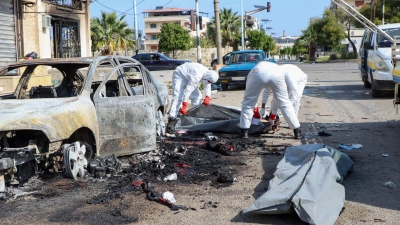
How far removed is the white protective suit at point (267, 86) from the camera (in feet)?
29.6

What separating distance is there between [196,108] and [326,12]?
73245 mm

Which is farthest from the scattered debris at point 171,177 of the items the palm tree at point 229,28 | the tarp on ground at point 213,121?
the palm tree at point 229,28

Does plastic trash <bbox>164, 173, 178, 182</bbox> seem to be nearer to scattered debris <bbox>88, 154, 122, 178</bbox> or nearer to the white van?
scattered debris <bbox>88, 154, 122, 178</bbox>

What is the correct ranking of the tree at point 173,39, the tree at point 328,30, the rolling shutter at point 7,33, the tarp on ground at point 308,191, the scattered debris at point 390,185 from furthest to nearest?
the tree at point 328,30
the tree at point 173,39
the rolling shutter at point 7,33
the scattered debris at point 390,185
the tarp on ground at point 308,191

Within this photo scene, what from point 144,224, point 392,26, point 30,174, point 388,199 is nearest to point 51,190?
point 30,174

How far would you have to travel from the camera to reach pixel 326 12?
79812mm

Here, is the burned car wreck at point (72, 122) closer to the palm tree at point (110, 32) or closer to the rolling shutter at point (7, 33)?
the rolling shutter at point (7, 33)

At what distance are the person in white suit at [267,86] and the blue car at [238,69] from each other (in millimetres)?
11193

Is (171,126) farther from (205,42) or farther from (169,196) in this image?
(205,42)

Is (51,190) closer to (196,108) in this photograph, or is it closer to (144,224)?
(144,224)

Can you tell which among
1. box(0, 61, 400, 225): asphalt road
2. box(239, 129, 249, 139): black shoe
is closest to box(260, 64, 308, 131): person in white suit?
box(239, 129, 249, 139): black shoe

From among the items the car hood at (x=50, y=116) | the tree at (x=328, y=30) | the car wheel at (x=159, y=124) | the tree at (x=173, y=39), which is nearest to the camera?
the car hood at (x=50, y=116)

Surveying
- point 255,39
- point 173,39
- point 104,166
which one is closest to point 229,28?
point 255,39

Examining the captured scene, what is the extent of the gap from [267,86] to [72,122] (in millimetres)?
3913
